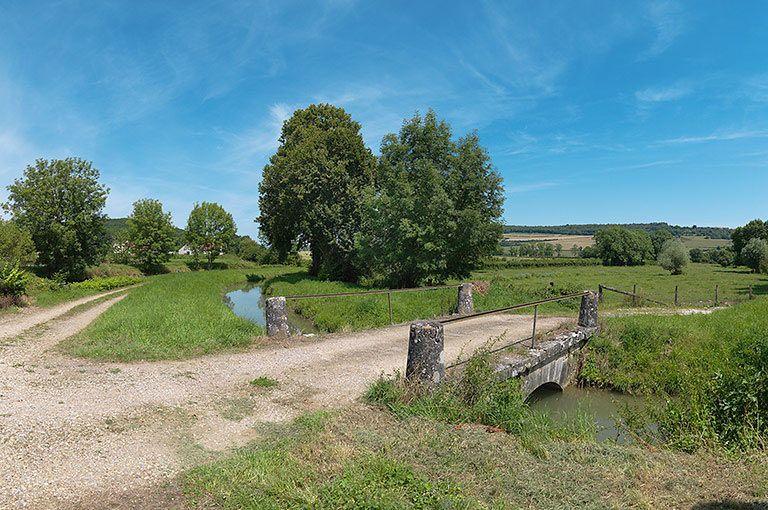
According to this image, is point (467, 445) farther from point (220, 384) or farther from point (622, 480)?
point (220, 384)

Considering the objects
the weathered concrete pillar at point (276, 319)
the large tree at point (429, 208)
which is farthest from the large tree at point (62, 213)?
the weathered concrete pillar at point (276, 319)

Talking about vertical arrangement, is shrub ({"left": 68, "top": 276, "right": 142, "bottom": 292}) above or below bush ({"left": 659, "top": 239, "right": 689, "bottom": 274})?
below

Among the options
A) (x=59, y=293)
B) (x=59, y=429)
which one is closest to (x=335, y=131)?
(x=59, y=293)

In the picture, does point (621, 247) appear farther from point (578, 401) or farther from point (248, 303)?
point (578, 401)

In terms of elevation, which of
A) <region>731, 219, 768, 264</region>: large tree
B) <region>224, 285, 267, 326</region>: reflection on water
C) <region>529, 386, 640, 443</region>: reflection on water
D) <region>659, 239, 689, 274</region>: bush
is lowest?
<region>529, 386, 640, 443</region>: reflection on water

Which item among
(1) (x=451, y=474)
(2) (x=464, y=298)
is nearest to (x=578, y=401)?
(2) (x=464, y=298)

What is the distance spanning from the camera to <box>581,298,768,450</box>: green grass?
6.71 metres

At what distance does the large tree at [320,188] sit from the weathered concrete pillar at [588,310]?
17770 mm

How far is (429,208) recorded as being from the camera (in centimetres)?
2302

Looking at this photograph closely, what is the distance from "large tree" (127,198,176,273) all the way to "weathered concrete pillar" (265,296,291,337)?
39980mm

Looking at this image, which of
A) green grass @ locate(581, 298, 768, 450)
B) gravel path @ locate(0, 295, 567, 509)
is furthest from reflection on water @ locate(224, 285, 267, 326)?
green grass @ locate(581, 298, 768, 450)

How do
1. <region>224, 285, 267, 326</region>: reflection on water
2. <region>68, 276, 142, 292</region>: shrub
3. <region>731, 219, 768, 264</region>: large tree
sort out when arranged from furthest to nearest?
<region>731, 219, 768, 264</region>: large tree < <region>68, 276, 142, 292</region>: shrub < <region>224, 285, 267, 326</region>: reflection on water

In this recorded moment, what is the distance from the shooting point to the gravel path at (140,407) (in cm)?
470

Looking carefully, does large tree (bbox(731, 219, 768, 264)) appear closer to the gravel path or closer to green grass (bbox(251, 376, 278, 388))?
the gravel path
